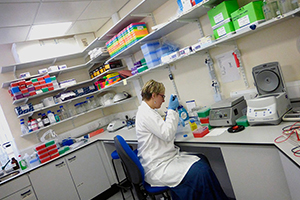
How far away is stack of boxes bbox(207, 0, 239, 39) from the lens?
176 cm

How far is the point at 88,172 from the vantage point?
10.4ft

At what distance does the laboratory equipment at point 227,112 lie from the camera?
1.86 meters

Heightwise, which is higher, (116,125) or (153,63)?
(153,63)

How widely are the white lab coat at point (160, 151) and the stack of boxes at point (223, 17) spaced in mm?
846

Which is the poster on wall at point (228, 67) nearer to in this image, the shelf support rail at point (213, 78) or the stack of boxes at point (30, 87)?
the shelf support rail at point (213, 78)

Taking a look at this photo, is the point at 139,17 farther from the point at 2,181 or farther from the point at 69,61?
the point at 2,181

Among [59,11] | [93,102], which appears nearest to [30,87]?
[93,102]

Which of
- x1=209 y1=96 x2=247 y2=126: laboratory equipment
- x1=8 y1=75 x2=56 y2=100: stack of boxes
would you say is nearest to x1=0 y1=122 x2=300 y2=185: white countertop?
x1=209 y1=96 x2=247 y2=126: laboratory equipment

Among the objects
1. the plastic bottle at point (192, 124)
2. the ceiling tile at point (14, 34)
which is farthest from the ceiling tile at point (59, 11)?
the plastic bottle at point (192, 124)

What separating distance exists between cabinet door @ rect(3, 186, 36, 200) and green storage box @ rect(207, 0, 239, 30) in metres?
2.90

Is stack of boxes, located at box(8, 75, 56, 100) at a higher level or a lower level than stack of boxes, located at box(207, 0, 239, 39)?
higher

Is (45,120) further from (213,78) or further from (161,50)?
(213,78)

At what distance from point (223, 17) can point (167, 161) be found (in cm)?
134

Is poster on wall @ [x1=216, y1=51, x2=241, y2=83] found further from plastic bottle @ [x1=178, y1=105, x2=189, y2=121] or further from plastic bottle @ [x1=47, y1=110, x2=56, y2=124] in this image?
plastic bottle @ [x1=47, y1=110, x2=56, y2=124]
